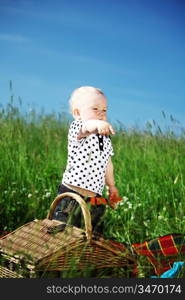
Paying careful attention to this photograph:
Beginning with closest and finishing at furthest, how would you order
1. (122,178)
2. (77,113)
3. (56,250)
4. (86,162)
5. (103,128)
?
(56,250) → (103,128) → (86,162) → (77,113) → (122,178)

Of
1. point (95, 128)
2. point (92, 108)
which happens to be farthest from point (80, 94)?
point (95, 128)

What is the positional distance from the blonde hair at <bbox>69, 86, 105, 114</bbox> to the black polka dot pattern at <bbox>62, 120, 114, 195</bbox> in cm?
11

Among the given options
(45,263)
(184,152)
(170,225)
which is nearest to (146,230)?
(170,225)

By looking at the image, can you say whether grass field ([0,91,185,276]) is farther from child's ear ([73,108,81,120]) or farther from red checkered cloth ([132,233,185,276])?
child's ear ([73,108,81,120])

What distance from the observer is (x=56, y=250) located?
1768 mm

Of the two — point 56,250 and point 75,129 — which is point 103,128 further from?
point 56,250

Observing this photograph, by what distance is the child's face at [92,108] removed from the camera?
7.88ft

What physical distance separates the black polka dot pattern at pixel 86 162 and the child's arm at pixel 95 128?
0.05 m

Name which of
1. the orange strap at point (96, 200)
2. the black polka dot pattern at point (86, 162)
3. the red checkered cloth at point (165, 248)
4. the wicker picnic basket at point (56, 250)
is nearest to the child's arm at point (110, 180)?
the black polka dot pattern at point (86, 162)

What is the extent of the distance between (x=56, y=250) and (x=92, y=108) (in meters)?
0.86

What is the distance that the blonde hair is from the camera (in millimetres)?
2426

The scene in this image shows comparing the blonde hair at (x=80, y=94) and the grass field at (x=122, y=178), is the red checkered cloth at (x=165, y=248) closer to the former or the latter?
the grass field at (x=122, y=178)

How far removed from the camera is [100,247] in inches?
73.1

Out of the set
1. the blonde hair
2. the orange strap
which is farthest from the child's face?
the orange strap
